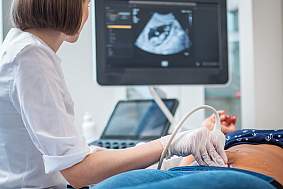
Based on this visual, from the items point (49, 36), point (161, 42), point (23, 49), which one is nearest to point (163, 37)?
point (161, 42)

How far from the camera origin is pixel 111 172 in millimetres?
1098

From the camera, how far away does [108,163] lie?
110 centimetres

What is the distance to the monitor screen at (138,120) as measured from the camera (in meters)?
1.95

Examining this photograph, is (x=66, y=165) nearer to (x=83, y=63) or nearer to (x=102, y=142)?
(x=102, y=142)

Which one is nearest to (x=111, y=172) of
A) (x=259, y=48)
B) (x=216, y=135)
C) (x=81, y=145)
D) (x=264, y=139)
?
(x=81, y=145)

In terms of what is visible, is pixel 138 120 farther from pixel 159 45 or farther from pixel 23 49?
pixel 23 49

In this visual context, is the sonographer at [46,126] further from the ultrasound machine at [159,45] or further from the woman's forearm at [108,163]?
the ultrasound machine at [159,45]

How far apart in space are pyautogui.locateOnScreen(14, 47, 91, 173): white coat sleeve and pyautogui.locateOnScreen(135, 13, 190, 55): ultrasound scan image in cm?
87

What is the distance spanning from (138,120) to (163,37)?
402 mm

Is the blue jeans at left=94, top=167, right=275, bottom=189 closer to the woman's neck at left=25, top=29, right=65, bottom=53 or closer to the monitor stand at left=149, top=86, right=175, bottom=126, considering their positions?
the woman's neck at left=25, top=29, right=65, bottom=53

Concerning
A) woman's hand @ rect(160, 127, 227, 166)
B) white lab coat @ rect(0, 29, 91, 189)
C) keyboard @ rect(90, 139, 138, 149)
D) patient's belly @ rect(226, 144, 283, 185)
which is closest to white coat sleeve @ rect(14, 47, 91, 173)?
white lab coat @ rect(0, 29, 91, 189)

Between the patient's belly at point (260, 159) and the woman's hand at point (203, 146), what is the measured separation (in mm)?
30

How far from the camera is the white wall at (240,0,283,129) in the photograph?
6.47 ft

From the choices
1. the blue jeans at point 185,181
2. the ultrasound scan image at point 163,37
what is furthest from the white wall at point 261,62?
the blue jeans at point 185,181
